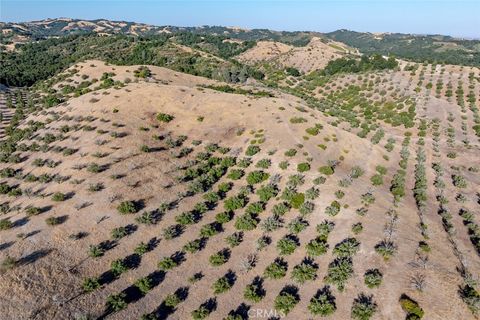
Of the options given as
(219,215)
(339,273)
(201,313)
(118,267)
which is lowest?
(201,313)

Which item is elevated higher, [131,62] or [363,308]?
[131,62]

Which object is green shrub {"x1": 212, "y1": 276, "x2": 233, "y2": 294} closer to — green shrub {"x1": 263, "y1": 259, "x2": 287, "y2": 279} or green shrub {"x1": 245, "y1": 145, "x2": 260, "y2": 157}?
green shrub {"x1": 263, "y1": 259, "x2": 287, "y2": 279}

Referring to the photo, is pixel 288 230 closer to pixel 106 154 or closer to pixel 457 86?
pixel 106 154

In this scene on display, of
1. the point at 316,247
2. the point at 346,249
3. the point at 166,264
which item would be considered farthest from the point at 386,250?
the point at 166,264

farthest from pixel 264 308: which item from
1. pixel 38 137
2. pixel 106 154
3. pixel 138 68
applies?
pixel 138 68

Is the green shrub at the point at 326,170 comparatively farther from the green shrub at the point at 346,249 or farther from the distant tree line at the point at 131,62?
the distant tree line at the point at 131,62

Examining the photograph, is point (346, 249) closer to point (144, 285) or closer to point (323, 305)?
point (323, 305)

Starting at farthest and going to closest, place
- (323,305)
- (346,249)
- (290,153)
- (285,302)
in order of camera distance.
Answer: (290,153)
(346,249)
(285,302)
(323,305)

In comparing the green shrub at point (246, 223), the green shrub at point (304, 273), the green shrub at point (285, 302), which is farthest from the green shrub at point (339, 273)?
the green shrub at point (246, 223)

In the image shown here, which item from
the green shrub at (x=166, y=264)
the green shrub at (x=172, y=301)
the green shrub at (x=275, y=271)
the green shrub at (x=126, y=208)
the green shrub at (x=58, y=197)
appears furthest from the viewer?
the green shrub at (x=58, y=197)

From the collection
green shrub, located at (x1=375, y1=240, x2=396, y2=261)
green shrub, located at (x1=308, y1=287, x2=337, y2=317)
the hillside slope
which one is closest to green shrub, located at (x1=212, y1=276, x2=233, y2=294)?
the hillside slope

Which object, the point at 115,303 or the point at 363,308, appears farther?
the point at 115,303
